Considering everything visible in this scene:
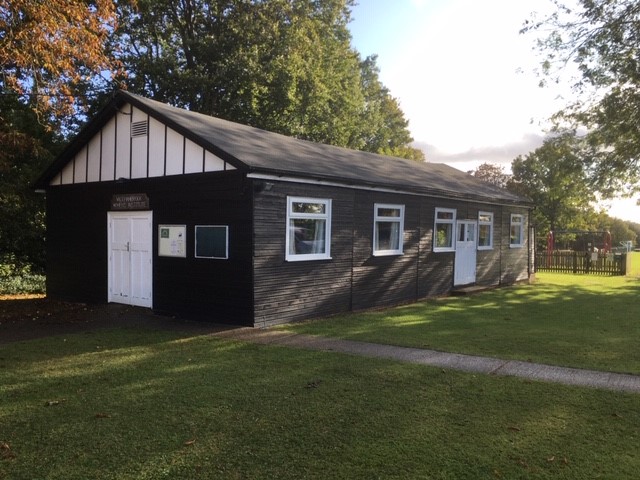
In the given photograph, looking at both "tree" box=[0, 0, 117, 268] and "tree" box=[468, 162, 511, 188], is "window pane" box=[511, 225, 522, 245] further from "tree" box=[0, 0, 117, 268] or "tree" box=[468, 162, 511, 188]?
"tree" box=[468, 162, 511, 188]

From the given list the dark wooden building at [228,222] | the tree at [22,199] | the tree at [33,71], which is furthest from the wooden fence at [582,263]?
the tree at [22,199]

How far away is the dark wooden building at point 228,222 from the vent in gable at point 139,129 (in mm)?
41

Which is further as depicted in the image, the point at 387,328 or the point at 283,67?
the point at 283,67

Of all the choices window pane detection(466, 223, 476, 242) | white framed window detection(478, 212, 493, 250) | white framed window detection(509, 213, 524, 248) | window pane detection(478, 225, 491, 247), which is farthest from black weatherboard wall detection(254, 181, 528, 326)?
white framed window detection(509, 213, 524, 248)

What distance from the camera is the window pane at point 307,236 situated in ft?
36.6

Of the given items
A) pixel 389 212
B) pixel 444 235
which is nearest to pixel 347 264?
pixel 389 212

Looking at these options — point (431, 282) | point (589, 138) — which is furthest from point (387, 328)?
point (589, 138)

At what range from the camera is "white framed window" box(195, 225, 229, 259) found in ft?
35.0

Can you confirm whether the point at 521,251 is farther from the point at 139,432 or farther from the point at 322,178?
the point at 139,432

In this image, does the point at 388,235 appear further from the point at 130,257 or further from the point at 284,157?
the point at 130,257

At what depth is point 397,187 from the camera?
13648mm

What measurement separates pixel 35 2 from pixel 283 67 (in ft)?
50.7

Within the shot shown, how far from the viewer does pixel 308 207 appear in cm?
1144

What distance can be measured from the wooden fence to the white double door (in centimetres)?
2208
